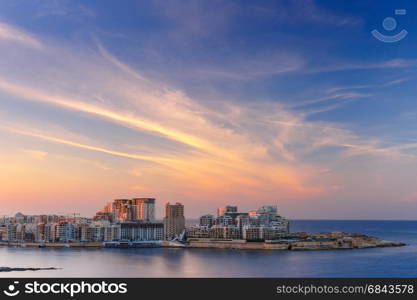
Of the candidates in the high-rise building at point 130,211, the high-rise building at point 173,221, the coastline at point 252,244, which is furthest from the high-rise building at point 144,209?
the coastline at point 252,244

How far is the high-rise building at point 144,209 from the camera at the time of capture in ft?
76.5

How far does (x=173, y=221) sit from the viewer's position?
823 inches

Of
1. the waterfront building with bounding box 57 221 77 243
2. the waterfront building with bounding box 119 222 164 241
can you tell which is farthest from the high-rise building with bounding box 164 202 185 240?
the waterfront building with bounding box 57 221 77 243

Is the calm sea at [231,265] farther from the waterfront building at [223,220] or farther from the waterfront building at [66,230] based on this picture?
the waterfront building at [223,220]

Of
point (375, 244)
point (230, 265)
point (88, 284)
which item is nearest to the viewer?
point (88, 284)

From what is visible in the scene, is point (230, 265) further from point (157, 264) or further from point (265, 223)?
point (265, 223)

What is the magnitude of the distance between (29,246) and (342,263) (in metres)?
12.3

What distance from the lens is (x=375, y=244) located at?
57.9 ft

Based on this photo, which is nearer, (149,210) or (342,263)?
(342,263)

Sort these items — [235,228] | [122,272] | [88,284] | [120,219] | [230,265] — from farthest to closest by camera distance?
1. [120,219]
2. [235,228]
3. [230,265]
4. [122,272]
5. [88,284]

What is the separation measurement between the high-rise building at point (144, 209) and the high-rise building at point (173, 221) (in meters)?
2.52

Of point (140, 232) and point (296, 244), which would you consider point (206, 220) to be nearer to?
point (140, 232)

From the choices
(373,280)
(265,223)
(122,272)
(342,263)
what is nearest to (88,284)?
(373,280)

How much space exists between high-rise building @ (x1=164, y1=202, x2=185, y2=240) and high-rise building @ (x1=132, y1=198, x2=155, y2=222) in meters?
2.52
